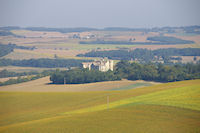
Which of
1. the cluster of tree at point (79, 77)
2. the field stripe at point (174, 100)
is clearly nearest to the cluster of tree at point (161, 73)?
the cluster of tree at point (79, 77)

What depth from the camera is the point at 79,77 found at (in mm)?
74375

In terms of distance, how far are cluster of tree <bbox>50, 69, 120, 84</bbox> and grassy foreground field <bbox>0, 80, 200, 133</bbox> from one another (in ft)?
88.0

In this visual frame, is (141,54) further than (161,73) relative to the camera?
Yes

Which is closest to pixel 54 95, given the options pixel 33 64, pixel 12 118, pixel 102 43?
pixel 12 118

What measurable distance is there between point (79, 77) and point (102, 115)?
44.9m

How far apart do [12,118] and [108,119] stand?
35.4 ft

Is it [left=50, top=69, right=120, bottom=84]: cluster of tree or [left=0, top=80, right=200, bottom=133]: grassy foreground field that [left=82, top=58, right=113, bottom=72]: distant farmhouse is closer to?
[left=50, top=69, right=120, bottom=84]: cluster of tree

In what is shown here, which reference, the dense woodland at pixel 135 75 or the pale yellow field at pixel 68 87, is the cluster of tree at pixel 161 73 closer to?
the dense woodland at pixel 135 75

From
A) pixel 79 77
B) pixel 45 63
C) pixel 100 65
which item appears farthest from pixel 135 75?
pixel 45 63

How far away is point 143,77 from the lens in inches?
2997

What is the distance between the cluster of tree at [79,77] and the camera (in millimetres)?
73438

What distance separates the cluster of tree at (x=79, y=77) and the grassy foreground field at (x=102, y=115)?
26.8 meters

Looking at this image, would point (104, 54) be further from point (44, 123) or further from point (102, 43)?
point (44, 123)

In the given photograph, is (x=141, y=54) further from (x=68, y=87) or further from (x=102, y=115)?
(x=102, y=115)
